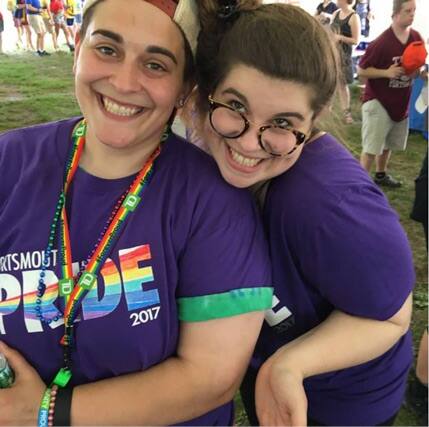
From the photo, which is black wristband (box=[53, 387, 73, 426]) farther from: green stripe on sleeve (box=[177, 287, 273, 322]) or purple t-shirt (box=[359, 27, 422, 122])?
purple t-shirt (box=[359, 27, 422, 122])

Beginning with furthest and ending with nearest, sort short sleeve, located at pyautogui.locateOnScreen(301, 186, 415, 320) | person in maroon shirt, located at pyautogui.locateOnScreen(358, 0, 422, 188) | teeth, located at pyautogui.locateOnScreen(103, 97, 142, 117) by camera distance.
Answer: person in maroon shirt, located at pyautogui.locateOnScreen(358, 0, 422, 188) → teeth, located at pyautogui.locateOnScreen(103, 97, 142, 117) → short sleeve, located at pyautogui.locateOnScreen(301, 186, 415, 320)

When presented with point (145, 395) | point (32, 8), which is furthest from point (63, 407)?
point (32, 8)

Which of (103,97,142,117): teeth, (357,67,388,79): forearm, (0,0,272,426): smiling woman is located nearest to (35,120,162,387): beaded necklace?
(0,0,272,426): smiling woman

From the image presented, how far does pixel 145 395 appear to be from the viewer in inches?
46.5

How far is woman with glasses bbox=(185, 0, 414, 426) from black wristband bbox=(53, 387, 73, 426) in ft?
1.47

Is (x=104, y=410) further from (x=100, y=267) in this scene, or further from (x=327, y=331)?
(x=327, y=331)

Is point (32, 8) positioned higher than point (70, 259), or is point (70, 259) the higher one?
point (32, 8)

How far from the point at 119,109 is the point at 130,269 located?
0.41 m

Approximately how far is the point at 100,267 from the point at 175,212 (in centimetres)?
22

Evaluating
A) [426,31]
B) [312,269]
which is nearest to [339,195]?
[312,269]

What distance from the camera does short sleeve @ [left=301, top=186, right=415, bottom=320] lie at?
1.14 meters

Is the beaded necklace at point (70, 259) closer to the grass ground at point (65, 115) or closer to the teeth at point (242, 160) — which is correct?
the teeth at point (242, 160)

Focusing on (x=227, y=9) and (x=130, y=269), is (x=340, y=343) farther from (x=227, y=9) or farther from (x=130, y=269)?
(x=227, y=9)

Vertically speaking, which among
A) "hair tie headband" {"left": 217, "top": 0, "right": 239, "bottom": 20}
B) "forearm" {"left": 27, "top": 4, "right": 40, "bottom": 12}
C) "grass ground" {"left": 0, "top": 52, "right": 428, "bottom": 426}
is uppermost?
"forearm" {"left": 27, "top": 4, "right": 40, "bottom": 12}
